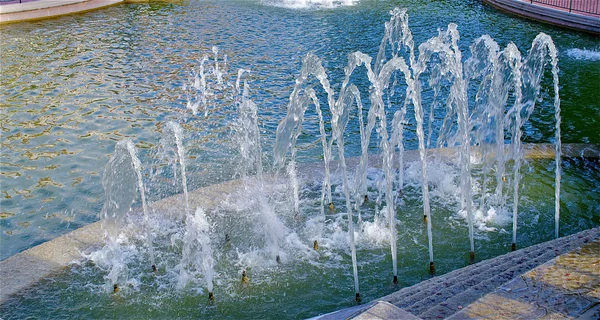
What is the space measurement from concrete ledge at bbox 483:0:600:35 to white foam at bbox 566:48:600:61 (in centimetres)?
146

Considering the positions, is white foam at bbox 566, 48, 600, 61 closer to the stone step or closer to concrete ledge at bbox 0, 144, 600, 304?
concrete ledge at bbox 0, 144, 600, 304

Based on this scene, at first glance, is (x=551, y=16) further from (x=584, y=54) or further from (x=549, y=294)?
(x=549, y=294)

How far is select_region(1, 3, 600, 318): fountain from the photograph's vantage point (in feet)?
17.9

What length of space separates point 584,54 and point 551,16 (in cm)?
272

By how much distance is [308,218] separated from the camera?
21.2 ft

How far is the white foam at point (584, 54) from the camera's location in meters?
12.4

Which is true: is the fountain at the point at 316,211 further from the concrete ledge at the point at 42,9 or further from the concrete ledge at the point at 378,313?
the concrete ledge at the point at 42,9

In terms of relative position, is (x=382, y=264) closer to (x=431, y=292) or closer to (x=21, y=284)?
(x=431, y=292)

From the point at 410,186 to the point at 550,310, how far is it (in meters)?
3.27

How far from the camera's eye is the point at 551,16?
593 inches

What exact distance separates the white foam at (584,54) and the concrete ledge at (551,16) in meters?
1.46

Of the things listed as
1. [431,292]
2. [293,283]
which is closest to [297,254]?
[293,283]

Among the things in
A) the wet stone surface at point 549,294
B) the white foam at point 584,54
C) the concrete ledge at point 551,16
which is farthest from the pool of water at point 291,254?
the concrete ledge at point 551,16

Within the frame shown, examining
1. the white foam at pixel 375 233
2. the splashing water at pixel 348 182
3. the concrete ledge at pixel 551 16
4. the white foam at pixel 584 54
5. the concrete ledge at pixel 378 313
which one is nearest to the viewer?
the concrete ledge at pixel 378 313
